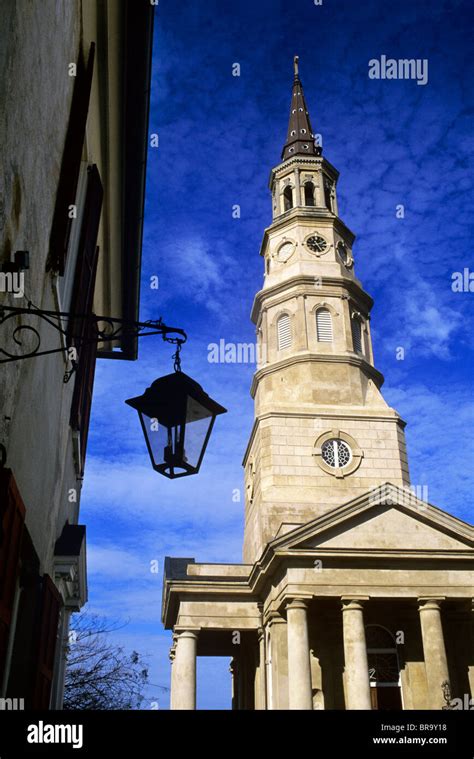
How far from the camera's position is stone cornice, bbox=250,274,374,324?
31547 mm

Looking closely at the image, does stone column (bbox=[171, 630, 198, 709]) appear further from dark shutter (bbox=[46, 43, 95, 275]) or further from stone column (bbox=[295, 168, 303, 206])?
stone column (bbox=[295, 168, 303, 206])

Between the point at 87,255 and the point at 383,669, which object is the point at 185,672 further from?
the point at 87,255

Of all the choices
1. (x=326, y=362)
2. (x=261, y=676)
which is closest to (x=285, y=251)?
(x=326, y=362)

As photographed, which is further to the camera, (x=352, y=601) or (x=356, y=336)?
(x=356, y=336)

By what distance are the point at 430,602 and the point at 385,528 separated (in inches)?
105

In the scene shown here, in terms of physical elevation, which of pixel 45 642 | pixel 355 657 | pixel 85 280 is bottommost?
pixel 45 642

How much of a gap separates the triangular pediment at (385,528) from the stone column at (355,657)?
70.4 inches

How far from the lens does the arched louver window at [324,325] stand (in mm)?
30391

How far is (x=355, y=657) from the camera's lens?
1892 centimetres

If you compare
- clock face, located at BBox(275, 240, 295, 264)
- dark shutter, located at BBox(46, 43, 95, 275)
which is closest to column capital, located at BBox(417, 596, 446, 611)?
dark shutter, located at BBox(46, 43, 95, 275)

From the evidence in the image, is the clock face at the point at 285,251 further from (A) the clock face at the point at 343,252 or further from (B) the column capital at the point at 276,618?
(B) the column capital at the point at 276,618

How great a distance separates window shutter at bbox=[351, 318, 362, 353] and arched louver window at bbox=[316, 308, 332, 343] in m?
1.32

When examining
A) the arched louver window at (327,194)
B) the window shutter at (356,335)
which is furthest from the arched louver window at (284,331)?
the arched louver window at (327,194)
